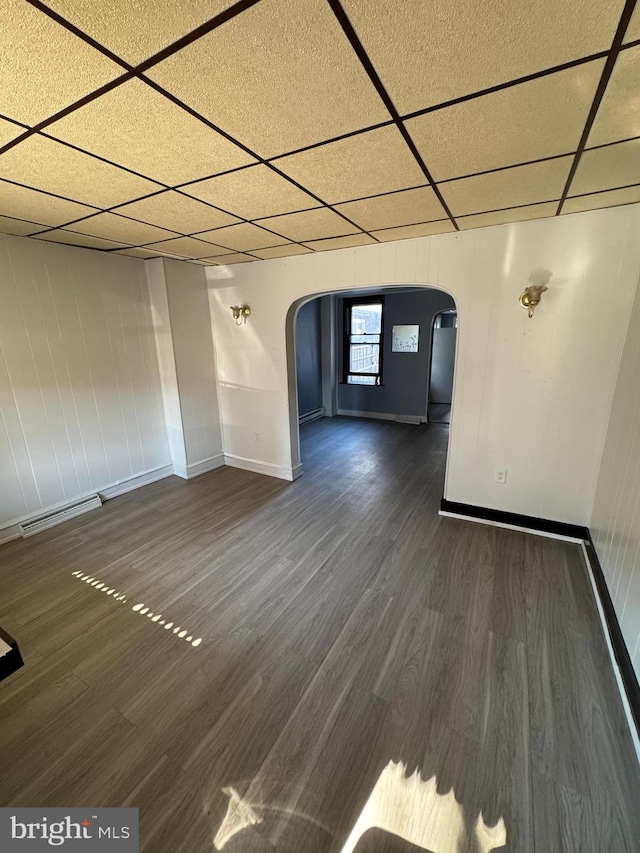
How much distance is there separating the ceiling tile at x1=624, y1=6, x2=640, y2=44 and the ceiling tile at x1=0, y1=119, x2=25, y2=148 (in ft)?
6.49

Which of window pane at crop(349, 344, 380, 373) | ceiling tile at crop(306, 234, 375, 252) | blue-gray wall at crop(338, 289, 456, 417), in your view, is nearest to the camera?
ceiling tile at crop(306, 234, 375, 252)

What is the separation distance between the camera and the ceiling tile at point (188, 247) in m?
2.90

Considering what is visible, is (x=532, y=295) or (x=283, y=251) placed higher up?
(x=283, y=251)

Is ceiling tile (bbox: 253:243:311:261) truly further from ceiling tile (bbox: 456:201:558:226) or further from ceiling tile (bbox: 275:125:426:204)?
ceiling tile (bbox: 456:201:558:226)

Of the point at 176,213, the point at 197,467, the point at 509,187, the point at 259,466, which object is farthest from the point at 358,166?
the point at 197,467

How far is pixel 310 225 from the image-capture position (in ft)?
8.09

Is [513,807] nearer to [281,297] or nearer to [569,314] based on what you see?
[569,314]

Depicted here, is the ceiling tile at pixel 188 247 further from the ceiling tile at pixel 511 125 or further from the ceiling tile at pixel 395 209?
the ceiling tile at pixel 511 125

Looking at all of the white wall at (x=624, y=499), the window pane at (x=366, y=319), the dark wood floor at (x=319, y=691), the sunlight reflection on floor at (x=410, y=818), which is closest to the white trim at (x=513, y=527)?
the dark wood floor at (x=319, y=691)

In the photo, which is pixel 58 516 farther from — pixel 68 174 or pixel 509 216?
pixel 509 216

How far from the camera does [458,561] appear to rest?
2.56 m

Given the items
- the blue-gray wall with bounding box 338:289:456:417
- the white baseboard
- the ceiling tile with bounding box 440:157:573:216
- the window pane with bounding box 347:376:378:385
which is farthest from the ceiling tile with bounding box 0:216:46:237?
the window pane with bounding box 347:376:378:385

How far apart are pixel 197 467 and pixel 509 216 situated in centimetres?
402

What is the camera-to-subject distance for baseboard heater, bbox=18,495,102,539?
2.97 metres
